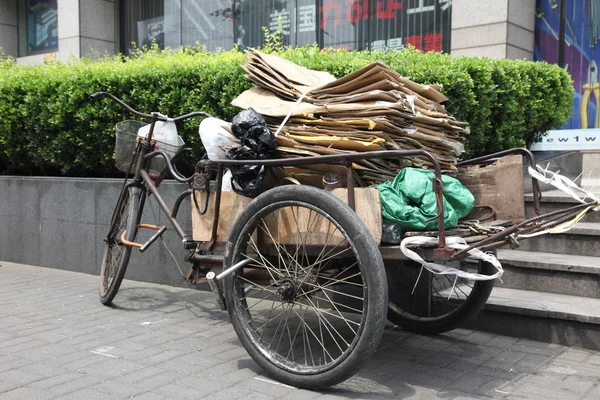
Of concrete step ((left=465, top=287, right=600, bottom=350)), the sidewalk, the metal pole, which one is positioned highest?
the metal pole

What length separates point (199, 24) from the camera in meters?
14.2

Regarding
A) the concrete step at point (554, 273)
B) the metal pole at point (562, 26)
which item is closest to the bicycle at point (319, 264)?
the concrete step at point (554, 273)

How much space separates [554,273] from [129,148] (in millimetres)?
3532

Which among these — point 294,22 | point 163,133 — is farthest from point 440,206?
point 294,22

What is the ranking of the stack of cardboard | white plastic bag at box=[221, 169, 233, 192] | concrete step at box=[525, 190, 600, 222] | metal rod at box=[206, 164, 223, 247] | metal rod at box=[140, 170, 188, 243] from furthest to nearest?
concrete step at box=[525, 190, 600, 222], metal rod at box=[140, 170, 188, 243], white plastic bag at box=[221, 169, 233, 192], metal rod at box=[206, 164, 223, 247], the stack of cardboard

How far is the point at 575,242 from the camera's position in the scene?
532cm

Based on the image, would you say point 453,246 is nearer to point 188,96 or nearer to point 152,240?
point 152,240

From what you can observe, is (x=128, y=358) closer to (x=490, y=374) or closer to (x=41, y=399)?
(x=41, y=399)

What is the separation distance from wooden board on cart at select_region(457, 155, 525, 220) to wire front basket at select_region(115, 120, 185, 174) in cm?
244

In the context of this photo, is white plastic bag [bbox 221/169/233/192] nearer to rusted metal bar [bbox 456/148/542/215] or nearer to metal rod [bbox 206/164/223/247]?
metal rod [bbox 206/164/223/247]

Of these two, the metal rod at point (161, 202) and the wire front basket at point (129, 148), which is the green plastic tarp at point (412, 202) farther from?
the wire front basket at point (129, 148)

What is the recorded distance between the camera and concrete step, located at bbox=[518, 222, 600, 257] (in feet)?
17.1

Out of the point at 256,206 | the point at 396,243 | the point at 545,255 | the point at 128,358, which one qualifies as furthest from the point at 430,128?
the point at 128,358

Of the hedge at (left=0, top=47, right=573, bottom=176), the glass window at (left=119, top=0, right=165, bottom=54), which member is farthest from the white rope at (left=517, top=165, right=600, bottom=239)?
the glass window at (left=119, top=0, right=165, bottom=54)
